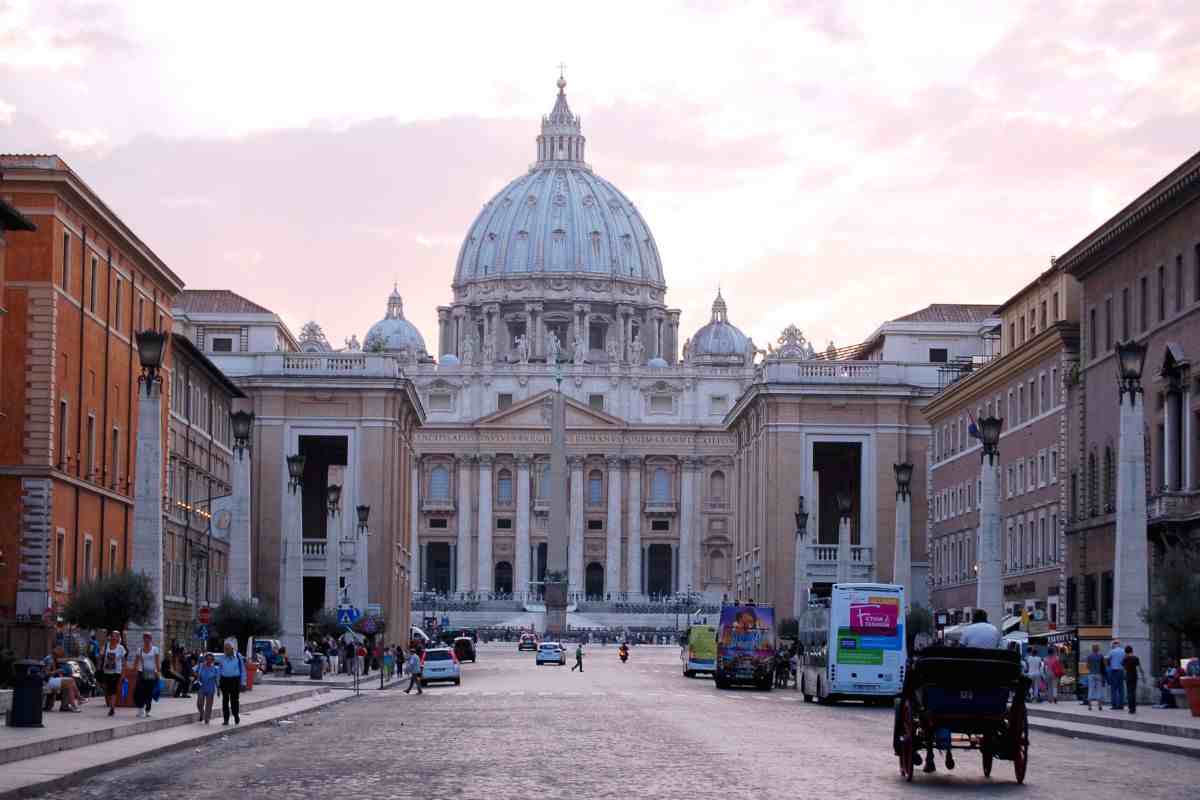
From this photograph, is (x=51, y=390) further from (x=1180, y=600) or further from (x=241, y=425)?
(x=1180, y=600)

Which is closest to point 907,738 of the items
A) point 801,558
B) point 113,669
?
point 113,669

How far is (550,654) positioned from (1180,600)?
63.6 m

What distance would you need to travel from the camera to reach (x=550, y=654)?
358ft

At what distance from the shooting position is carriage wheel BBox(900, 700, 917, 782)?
89.5 feet

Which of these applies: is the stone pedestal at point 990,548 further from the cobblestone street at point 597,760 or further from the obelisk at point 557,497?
the obelisk at point 557,497

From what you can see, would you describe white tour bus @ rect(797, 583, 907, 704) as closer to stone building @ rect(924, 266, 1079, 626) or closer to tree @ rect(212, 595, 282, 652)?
tree @ rect(212, 595, 282, 652)

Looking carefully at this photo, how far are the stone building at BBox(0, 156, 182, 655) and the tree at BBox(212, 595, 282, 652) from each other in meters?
3.82

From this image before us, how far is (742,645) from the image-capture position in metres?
72.1

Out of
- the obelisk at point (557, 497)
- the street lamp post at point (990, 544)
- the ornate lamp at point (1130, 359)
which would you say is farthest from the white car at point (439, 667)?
the obelisk at point (557, 497)

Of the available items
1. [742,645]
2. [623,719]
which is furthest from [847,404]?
[623,719]

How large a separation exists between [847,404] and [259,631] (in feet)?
207

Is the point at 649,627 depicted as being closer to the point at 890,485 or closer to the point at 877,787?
the point at 890,485

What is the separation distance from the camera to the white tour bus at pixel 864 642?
55031 mm

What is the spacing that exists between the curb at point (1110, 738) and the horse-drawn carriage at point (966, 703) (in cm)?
797
